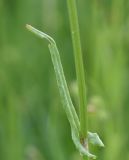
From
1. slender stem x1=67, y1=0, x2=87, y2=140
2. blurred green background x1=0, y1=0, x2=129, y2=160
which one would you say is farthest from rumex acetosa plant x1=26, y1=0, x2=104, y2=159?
blurred green background x1=0, y1=0, x2=129, y2=160

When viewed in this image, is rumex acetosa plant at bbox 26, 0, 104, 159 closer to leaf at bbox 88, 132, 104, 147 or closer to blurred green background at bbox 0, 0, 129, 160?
leaf at bbox 88, 132, 104, 147

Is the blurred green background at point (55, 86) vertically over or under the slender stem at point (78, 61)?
under

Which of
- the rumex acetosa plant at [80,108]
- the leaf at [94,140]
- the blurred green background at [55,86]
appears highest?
the rumex acetosa plant at [80,108]

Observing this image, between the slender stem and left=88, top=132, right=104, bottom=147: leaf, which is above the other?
the slender stem

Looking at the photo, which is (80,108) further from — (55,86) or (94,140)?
(55,86)

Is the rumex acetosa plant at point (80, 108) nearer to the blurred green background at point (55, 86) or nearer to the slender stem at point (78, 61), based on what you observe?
the slender stem at point (78, 61)

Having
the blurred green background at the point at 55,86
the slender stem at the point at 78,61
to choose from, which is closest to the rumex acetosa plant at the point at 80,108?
the slender stem at the point at 78,61

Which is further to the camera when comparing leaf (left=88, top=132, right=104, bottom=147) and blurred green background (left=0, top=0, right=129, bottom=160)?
blurred green background (left=0, top=0, right=129, bottom=160)

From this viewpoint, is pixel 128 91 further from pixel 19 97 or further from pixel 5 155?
pixel 5 155
